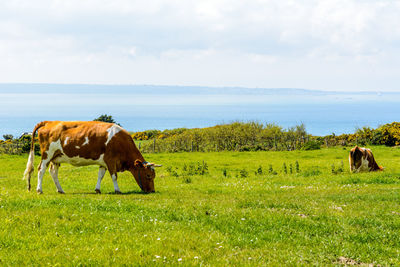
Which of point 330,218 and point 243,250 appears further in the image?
point 330,218

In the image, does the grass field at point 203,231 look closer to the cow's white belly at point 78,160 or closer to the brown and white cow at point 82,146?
the brown and white cow at point 82,146

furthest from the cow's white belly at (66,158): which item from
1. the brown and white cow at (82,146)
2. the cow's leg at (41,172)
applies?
the cow's leg at (41,172)

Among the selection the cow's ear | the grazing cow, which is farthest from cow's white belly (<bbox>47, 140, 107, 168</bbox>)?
the grazing cow

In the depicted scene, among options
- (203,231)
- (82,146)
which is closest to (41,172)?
(82,146)

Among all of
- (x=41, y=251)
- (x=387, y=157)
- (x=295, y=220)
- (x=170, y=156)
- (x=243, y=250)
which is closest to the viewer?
(x=41, y=251)

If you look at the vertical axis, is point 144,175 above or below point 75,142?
below

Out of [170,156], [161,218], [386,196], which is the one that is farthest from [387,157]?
[161,218]

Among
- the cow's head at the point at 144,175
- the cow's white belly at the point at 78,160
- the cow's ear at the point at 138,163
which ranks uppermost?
the cow's white belly at the point at 78,160

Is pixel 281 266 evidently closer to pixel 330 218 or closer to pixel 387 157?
pixel 330 218

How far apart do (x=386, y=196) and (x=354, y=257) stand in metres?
8.64

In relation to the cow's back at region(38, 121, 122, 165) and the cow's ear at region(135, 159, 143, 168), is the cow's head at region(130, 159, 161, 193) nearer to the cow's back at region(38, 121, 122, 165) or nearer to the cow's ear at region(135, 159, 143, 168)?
the cow's ear at region(135, 159, 143, 168)

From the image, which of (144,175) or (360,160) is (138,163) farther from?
(360,160)

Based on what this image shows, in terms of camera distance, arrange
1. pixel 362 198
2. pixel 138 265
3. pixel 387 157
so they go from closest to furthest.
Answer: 1. pixel 138 265
2. pixel 362 198
3. pixel 387 157

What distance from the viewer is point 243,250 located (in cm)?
838
